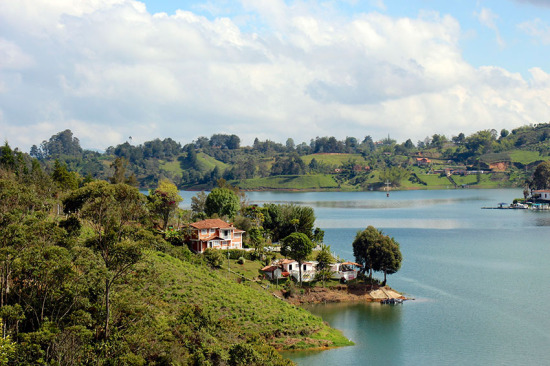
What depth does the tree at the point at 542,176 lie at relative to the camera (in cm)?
17000

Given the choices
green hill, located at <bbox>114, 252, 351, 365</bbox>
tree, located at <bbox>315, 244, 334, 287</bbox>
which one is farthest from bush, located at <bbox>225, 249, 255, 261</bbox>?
tree, located at <bbox>315, 244, 334, 287</bbox>

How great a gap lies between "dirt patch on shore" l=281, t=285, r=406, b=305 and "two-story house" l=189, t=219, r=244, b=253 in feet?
40.3

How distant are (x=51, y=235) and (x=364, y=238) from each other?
3403cm

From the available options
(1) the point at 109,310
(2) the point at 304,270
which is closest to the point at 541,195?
(2) the point at 304,270

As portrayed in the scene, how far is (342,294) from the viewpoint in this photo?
55031mm

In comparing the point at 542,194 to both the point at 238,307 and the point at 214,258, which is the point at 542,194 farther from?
the point at 238,307

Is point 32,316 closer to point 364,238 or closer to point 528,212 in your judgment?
point 364,238

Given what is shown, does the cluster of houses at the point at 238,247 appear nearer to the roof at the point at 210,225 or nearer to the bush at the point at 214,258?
the roof at the point at 210,225

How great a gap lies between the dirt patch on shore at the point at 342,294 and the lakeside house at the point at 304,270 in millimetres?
1929

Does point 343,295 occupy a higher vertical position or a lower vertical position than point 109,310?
lower

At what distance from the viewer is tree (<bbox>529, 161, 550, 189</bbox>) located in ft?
558

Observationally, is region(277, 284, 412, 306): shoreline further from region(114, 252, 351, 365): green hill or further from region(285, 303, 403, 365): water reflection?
region(114, 252, 351, 365): green hill

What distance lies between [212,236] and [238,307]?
19.2 meters

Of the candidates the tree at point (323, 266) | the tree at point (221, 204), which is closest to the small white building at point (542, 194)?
the tree at point (221, 204)
